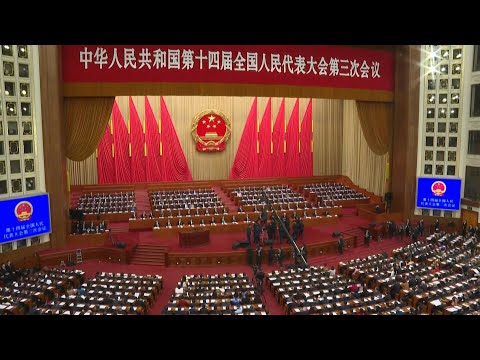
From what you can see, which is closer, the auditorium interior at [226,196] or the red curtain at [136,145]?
the auditorium interior at [226,196]

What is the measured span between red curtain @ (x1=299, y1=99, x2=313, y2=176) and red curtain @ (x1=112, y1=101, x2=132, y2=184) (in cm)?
1019

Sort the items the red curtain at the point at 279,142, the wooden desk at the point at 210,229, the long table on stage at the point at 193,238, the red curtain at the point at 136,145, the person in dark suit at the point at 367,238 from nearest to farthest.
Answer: the long table on stage at the point at 193,238 < the wooden desk at the point at 210,229 < the person in dark suit at the point at 367,238 < the red curtain at the point at 136,145 < the red curtain at the point at 279,142

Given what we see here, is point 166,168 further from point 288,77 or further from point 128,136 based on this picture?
point 288,77

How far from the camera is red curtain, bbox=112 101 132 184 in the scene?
23188 mm

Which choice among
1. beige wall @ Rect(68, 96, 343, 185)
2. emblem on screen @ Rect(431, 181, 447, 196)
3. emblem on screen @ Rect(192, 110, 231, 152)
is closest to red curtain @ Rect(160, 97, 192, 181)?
beige wall @ Rect(68, 96, 343, 185)

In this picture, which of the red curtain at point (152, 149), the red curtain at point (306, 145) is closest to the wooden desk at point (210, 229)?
the red curtain at point (152, 149)

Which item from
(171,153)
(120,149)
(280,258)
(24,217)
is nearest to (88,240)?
(24,217)

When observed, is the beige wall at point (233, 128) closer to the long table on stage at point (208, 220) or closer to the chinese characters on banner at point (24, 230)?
the long table on stage at point (208, 220)

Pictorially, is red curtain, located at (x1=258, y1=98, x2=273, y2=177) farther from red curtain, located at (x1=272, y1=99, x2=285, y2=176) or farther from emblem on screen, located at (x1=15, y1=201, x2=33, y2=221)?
emblem on screen, located at (x1=15, y1=201, x2=33, y2=221)

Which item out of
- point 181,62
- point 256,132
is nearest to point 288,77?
point 181,62

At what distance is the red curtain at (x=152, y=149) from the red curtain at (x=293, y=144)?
7.54 metres

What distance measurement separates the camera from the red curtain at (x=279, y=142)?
2564cm

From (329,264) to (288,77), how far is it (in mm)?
7288

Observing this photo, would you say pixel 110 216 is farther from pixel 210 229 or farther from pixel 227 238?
pixel 227 238
